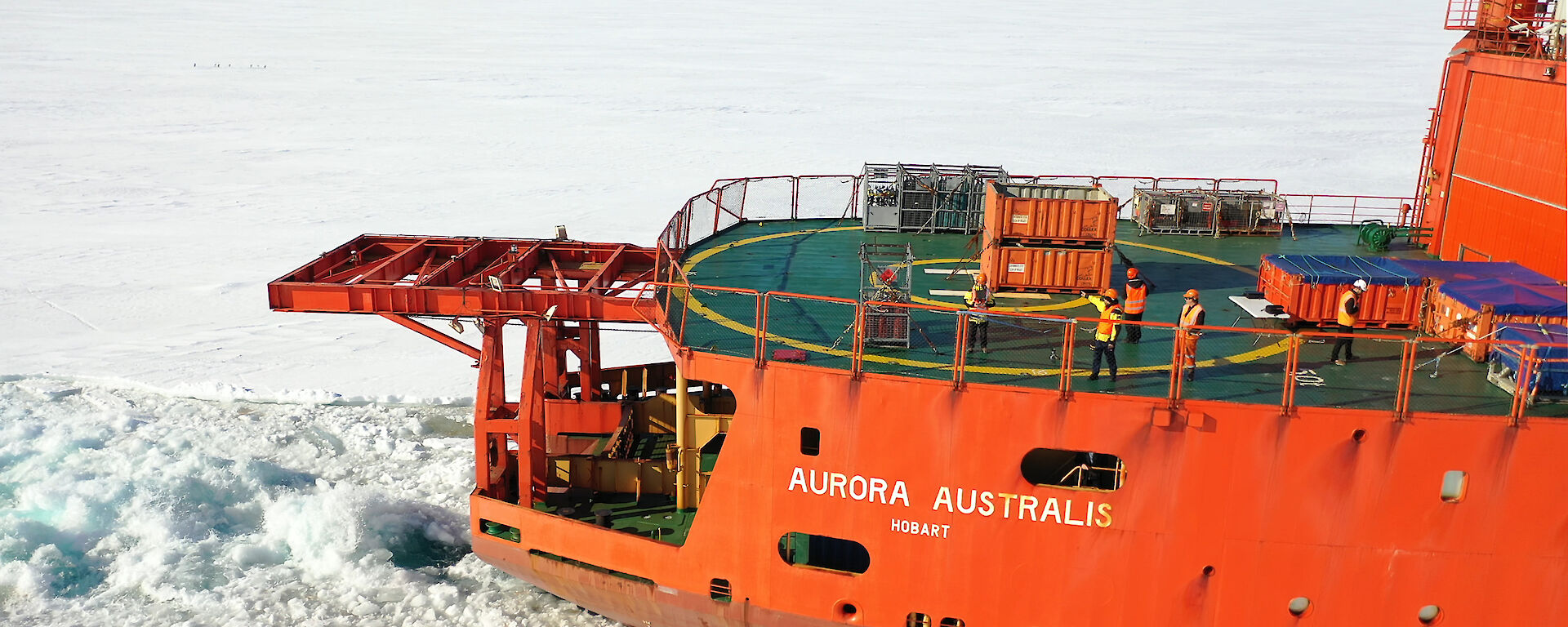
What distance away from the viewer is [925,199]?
24.0m

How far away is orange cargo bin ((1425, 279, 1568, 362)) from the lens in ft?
50.1

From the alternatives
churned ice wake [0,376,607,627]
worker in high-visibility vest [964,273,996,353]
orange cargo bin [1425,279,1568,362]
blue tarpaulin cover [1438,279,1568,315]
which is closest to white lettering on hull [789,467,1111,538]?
worker in high-visibility vest [964,273,996,353]

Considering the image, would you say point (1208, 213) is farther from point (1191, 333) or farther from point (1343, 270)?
point (1191, 333)

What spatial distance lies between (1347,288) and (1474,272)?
6.68 ft

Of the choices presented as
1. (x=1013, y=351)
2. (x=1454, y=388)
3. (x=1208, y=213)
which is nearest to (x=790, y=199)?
(x=1208, y=213)

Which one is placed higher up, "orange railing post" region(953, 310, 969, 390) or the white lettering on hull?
"orange railing post" region(953, 310, 969, 390)

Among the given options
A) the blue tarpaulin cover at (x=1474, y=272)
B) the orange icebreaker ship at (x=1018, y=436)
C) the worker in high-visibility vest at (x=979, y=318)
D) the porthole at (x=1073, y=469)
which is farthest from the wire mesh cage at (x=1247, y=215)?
the porthole at (x=1073, y=469)

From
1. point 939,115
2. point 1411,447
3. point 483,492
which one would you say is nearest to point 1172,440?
point 1411,447

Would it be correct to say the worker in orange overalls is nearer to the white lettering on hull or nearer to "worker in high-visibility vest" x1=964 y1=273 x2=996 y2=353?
the white lettering on hull

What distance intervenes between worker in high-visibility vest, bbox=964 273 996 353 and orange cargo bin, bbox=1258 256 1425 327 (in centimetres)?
448

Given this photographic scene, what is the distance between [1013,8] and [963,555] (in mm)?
116521

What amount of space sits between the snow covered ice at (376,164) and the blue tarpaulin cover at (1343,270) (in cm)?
1236

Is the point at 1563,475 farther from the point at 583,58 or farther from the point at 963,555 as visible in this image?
the point at 583,58

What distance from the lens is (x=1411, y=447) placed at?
44.7 ft
